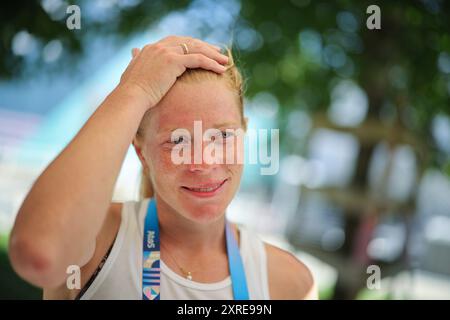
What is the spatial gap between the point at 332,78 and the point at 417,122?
0.30 meters

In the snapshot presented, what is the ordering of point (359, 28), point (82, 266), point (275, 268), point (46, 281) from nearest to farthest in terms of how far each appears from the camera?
1. point (46, 281)
2. point (82, 266)
3. point (275, 268)
4. point (359, 28)

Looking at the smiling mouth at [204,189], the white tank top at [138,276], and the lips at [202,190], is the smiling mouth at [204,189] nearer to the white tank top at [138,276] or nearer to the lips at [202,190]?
the lips at [202,190]

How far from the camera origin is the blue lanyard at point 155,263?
2.00 feet

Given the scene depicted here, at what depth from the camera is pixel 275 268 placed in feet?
2.29

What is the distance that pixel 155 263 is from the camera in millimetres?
622

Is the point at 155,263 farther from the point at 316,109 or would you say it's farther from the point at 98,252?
the point at 316,109

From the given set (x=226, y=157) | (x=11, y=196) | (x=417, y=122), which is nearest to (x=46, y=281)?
(x=226, y=157)

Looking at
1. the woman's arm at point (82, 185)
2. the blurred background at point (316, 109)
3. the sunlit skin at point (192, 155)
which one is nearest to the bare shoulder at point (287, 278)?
the sunlit skin at point (192, 155)

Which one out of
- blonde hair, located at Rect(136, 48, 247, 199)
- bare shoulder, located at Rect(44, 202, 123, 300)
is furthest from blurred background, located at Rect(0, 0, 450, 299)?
bare shoulder, located at Rect(44, 202, 123, 300)

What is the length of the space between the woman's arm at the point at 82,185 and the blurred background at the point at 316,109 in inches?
25.5

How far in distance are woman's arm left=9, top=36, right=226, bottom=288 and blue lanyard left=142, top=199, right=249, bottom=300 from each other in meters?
0.09

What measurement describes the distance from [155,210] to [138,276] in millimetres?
102

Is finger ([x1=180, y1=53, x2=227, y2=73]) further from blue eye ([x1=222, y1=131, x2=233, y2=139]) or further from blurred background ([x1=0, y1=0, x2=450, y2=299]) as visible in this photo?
blurred background ([x1=0, y1=0, x2=450, y2=299])

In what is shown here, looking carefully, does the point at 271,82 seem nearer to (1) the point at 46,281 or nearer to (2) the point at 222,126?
(2) the point at 222,126
